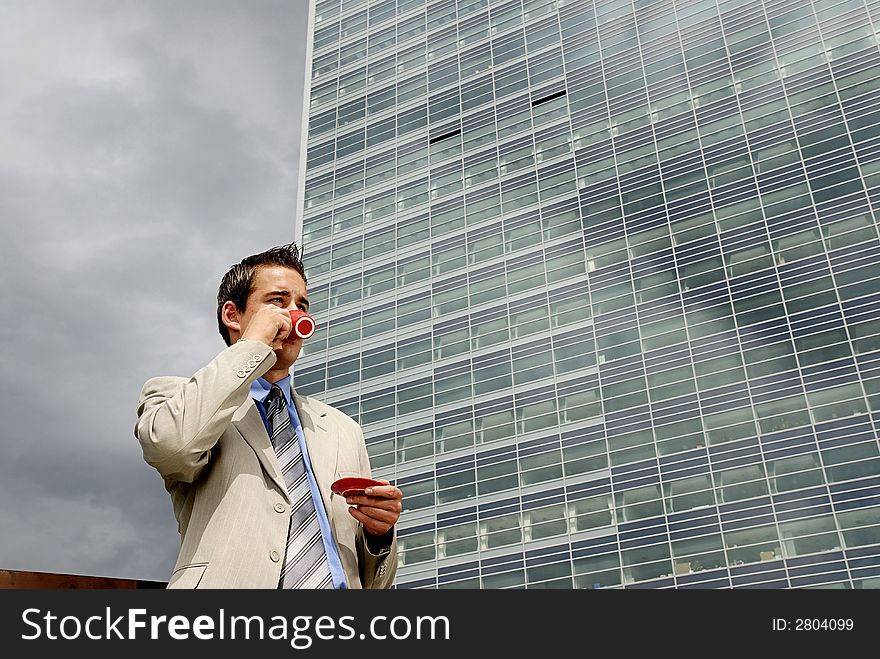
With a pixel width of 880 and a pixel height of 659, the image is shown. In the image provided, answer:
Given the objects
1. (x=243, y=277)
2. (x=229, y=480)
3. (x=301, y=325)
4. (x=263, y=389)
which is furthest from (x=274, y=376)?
(x=229, y=480)

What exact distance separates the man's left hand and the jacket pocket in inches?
20.5

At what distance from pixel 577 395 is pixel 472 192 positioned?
2160cm

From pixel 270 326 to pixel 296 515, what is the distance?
0.70 m

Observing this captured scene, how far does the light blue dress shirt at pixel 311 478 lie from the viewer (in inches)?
113

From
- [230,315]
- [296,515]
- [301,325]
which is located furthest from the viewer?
[230,315]

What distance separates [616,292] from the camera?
198 feet

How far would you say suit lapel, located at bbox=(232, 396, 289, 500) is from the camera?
117 inches

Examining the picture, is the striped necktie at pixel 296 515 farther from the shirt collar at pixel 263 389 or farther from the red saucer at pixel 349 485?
Result: the red saucer at pixel 349 485

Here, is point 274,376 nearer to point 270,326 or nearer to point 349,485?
point 270,326

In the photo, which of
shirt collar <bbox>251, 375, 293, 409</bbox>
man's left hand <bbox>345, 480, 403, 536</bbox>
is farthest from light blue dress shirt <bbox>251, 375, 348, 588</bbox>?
man's left hand <bbox>345, 480, 403, 536</bbox>

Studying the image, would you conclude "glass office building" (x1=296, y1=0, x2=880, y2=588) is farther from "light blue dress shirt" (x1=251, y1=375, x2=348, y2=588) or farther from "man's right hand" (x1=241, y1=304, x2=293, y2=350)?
"man's right hand" (x1=241, y1=304, x2=293, y2=350)

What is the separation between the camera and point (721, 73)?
63688 millimetres
